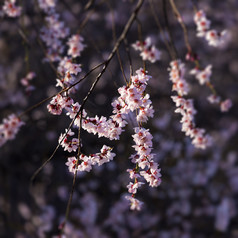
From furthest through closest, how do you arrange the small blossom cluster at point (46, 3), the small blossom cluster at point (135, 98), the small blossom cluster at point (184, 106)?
the small blossom cluster at point (46, 3) → the small blossom cluster at point (184, 106) → the small blossom cluster at point (135, 98)

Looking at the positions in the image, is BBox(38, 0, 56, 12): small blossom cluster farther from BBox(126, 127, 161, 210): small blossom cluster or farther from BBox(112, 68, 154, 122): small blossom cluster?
BBox(126, 127, 161, 210): small blossom cluster

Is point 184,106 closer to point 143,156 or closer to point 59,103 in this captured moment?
point 143,156

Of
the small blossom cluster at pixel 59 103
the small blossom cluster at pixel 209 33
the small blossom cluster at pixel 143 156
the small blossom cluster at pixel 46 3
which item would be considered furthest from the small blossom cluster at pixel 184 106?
the small blossom cluster at pixel 46 3

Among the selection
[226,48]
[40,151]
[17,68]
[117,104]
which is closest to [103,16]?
[17,68]

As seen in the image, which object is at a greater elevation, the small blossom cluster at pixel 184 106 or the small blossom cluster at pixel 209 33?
the small blossom cluster at pixel 209 33

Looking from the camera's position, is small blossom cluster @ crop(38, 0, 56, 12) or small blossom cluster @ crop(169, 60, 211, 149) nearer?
small blossom cluster @ crop(169, 60, 211, 149)

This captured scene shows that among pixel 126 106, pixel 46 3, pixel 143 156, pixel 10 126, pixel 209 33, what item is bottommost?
pixel 143 156

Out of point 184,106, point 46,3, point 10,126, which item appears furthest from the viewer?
point 46,3

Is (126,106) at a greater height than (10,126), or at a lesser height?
lesser

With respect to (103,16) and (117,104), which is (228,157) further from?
(117,104)

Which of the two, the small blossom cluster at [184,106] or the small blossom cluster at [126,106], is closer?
the small blossom cluster at [126,106]

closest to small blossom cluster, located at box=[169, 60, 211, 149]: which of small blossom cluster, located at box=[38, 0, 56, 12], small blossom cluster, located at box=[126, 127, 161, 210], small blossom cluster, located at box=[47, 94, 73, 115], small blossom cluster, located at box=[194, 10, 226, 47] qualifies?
small blossom cluster, located at box=[194, 10, 226, 47]

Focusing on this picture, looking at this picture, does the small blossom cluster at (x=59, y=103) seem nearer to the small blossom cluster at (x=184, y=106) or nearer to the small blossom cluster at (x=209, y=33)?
the small blossom cluster at (x=184, y=106)

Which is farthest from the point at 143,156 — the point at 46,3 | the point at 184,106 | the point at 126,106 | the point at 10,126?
the point at 46,3
